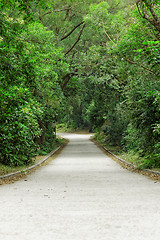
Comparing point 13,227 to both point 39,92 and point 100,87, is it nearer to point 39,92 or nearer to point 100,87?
point 39,92

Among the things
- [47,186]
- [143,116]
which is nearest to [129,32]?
[143,116]

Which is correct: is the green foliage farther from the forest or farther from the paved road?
the paved road

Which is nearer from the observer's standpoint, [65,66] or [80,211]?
[80,211]

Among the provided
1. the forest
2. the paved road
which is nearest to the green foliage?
the forest

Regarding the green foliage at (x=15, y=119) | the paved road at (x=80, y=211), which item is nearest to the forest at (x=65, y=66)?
the green foliage at (x=15, y=119)

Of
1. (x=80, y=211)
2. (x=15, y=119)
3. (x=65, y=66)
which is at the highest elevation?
(x=65, y=66)

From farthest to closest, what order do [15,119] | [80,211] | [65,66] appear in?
[65,66], [15,119], [80,211]

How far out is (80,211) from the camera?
6.09 metres

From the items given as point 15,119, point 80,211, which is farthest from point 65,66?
point 80,211

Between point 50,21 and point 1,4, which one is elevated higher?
point 50,21

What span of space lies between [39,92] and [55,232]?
15979 millimetres

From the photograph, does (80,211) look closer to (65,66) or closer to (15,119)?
(15,119)

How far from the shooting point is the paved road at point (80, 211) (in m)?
4.61

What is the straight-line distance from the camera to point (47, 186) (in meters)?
9.66
